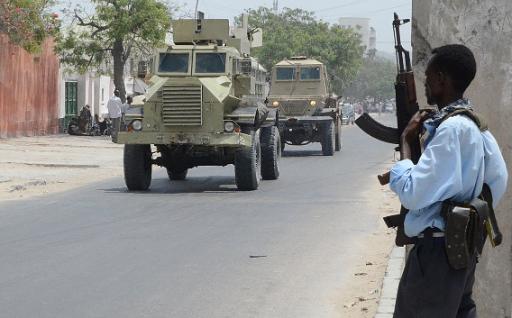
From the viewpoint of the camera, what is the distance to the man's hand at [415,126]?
13.7ft

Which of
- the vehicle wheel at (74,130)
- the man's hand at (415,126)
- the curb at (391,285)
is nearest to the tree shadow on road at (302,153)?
the vehicle wheel at (74,130)

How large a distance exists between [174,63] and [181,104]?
110 cm

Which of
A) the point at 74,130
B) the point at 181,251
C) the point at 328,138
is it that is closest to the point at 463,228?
the point at 181,251

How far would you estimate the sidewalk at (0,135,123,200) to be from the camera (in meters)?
16.9

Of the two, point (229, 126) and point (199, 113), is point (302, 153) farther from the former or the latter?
point (199, 113)

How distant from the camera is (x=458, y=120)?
13.1ft

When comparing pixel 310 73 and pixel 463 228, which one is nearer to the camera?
pixel 463 228

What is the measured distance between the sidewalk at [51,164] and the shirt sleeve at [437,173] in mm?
11883

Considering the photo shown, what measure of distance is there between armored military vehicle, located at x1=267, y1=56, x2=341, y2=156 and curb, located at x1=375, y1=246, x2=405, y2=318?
17.6 meters

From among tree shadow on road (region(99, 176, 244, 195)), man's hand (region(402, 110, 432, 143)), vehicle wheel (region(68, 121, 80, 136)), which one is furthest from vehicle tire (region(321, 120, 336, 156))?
man's hand (region(402, 110, 432, 143))

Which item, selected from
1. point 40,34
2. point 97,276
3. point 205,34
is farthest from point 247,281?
point 40,34

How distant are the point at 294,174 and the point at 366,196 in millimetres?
4369

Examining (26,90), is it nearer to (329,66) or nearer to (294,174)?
(294,174)

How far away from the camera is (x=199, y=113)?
53.2 feet
